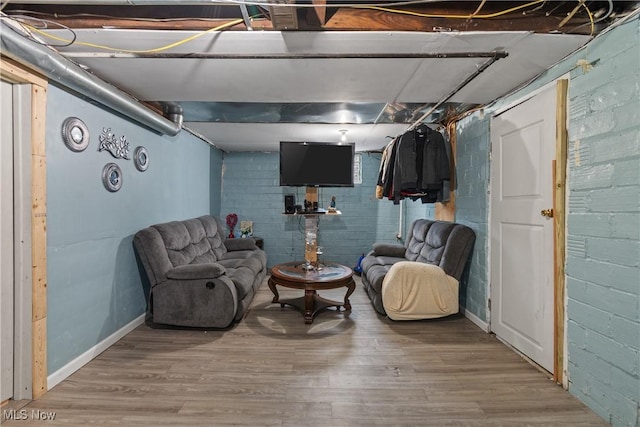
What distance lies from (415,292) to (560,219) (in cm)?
141

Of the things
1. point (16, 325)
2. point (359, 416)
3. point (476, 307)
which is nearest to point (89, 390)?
point (16, 325)

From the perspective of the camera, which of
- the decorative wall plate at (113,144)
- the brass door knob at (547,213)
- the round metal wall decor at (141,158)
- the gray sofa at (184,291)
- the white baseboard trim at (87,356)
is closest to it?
the white baseboard trim at (87,356)

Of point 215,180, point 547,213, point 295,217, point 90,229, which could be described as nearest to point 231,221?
point 215,180

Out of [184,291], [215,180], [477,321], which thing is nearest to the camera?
[184,291]

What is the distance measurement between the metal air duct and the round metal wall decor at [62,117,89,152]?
0.21 meters

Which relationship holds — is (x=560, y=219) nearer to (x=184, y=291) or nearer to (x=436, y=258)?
(x=436, y=258)

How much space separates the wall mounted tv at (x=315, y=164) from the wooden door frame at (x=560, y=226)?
7.24ft

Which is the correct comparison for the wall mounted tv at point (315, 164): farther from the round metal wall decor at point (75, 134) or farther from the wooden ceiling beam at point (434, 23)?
the wooden ceiling beam at point (434, 23)

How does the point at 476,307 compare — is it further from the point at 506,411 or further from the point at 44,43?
the point at 44,43

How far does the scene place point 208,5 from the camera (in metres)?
1.68

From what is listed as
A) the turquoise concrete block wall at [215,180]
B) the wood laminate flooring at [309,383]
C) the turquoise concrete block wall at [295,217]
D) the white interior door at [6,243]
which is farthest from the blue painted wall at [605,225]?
the turquoise concrete block wall at [215,180]

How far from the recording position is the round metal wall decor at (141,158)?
289 centimetres

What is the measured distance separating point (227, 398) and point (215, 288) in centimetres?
107

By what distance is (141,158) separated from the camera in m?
2.96
